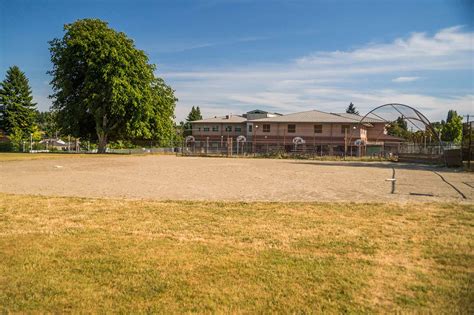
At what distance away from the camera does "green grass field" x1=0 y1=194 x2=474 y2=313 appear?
3.35 m

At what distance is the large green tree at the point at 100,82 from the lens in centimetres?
3856

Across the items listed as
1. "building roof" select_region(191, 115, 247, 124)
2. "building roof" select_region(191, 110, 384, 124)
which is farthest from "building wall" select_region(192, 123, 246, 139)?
"building roof" select_region(191, 110, 384, 124)

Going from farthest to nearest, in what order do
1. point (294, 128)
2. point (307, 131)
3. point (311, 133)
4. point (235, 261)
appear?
→ point (294, 128)
point (307, 131)
point (311, 133)
point (235, 261)

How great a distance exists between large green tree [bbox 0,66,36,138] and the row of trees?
2188cm

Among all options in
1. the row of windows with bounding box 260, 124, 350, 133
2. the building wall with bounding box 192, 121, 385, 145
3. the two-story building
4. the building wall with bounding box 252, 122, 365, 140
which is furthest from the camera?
the row of windows with bounding box 260, 124, 350, 133

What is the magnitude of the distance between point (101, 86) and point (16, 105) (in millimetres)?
29057

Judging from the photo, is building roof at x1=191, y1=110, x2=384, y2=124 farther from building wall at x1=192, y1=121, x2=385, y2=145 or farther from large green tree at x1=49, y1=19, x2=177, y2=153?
large green tree at x1=49, y1=19, x2=177, y2=153

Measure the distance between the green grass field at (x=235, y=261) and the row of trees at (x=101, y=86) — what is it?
3351 centimetres

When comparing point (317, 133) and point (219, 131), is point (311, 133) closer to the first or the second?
point (317, 133)

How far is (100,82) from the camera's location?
128 ft

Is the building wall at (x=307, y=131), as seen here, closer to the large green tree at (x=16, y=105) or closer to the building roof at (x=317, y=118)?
the building roof at (x=317, y=118)

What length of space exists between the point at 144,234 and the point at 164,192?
503 cm

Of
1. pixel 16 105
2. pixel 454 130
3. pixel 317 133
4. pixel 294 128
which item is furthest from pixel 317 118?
pixel 16 105

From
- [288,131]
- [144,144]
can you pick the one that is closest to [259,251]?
[288,131]
